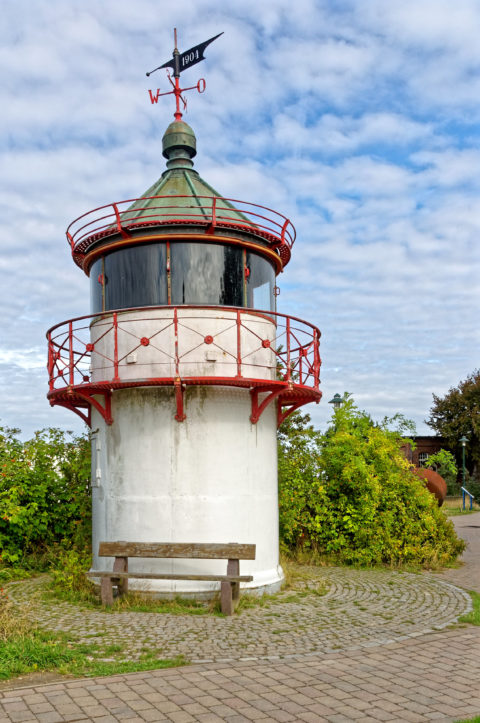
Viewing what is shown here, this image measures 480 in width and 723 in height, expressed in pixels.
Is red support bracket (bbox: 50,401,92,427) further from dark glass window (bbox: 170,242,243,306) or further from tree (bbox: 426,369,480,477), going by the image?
tree (bbox: 426,369,480,477)

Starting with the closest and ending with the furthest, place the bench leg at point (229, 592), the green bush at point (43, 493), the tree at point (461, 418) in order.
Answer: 1. the bench leg at point (229, 592)
2. the green bush at point (43, 493)
3. the tree at point (461, 418)

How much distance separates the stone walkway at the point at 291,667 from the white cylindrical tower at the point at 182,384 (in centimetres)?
158

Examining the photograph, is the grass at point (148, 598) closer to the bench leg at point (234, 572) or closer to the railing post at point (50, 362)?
the bench leg at point (234, 572)

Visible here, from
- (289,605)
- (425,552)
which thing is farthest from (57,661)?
(425,552)

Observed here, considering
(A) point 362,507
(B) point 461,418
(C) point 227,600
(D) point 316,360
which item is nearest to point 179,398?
(D) point 316,360

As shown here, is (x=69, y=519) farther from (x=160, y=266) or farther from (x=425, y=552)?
(x=425, y=552)

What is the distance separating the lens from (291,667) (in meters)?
7.52

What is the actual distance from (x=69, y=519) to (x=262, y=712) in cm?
1006

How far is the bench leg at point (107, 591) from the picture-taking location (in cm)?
1039

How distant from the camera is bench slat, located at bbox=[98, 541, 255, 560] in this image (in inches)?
397

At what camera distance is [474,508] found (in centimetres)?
3728

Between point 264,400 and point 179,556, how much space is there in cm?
309

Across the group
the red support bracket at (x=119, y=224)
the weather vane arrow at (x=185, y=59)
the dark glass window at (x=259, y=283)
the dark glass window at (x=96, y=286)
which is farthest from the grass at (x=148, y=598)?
the weather vane arrow at (x=185, y=59)

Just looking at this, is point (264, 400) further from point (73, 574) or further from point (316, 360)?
point (73, 574)
